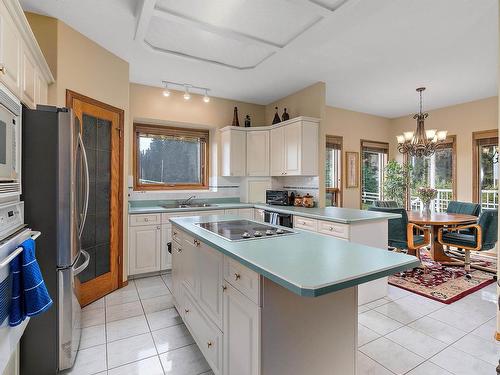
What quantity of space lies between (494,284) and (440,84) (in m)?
2.86

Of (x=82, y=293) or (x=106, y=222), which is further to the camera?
(x=106, y=222)

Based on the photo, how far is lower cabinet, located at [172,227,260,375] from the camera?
1319 mm

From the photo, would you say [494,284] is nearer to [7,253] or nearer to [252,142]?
[252,142]

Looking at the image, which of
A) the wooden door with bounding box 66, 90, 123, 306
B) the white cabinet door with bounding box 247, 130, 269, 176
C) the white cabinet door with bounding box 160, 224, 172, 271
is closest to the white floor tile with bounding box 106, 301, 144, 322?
the wooden door with bounding box 66, 90, 123, 306

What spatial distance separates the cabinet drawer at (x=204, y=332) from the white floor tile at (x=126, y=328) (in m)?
0.45

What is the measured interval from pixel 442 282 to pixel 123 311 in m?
3.74

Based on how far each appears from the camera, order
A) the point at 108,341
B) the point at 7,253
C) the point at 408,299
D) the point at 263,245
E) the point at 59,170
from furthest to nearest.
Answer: the point at 408,299 < the point at 108,341 < the point at 59,170 < the point at 263,245 < the point at 7,253

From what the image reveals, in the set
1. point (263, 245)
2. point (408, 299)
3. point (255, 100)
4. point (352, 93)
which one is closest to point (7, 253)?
point (263, 245)

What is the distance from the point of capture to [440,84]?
4145 mm

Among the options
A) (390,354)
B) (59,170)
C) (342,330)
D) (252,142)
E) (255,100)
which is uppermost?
(255,100)

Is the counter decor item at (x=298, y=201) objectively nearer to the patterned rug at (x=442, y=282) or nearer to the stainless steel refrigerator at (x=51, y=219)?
the patterned rug at (x=442, y=282)

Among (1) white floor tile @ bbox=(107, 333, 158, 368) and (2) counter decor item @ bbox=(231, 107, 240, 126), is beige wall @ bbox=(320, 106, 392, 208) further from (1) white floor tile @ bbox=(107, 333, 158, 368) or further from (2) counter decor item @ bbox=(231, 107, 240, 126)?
(1) white floor tile @ bbox=(107, 333, 158, 368)

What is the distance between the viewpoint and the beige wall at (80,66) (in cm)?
247

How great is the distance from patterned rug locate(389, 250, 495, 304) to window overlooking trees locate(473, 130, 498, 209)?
1.39 metres
